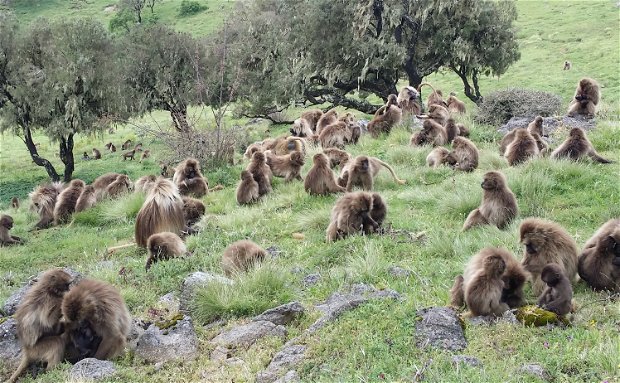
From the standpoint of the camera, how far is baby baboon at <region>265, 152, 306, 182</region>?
1452cm

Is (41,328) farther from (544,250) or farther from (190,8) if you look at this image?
(190,8)

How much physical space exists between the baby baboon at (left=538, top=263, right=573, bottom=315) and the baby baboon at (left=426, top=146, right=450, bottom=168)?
8.03 meters

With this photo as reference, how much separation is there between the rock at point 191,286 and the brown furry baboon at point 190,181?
7.03 meters

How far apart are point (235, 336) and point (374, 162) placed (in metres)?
7.63

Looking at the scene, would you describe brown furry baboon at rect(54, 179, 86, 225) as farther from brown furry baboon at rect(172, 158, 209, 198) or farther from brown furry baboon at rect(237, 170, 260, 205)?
brown furry baboon at rect(237, 170, 260, 205)

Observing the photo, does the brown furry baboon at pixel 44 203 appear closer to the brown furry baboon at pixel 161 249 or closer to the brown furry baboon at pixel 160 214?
the brown furry baboon at pixel 160 214

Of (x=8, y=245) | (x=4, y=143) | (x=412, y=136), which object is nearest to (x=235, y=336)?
(x=8, y=245)

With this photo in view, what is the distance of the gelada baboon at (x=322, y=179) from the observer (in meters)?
12.5

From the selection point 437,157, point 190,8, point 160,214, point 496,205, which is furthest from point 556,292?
point 190,8

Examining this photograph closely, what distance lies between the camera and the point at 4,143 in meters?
41.0

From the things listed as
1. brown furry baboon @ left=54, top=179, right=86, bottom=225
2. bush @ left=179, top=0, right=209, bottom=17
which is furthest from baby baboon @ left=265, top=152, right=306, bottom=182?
bush @ left=179, top=0, right=209, bottom=17

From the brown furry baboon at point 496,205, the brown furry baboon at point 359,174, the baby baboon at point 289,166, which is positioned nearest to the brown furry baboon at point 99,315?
the brown furry baboon at point 496,205

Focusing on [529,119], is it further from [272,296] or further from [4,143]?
[4,143]

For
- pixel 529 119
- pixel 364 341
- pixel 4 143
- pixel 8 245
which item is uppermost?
pixel 364 341
